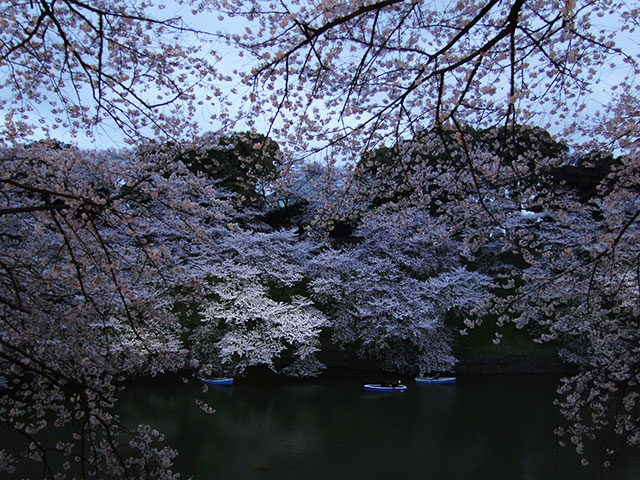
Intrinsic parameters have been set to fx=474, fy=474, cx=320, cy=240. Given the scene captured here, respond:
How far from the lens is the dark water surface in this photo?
6.55 meters

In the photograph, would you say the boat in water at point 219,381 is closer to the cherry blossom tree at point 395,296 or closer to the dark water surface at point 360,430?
the dark water surface at point 360,430

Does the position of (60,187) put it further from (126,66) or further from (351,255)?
(351,255)

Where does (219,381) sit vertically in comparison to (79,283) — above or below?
below

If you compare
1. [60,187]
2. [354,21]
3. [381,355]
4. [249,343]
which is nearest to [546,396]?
[381,355]

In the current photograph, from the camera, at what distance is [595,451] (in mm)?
7086

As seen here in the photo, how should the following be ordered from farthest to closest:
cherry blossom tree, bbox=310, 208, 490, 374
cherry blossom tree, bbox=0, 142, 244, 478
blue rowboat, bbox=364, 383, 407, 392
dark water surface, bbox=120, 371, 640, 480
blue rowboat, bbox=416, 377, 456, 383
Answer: cherry blossom tree, bbox=310, 208, 490, 374
blue rowboat, bbox=416, 377, 456, 383
blue rowboat, bbox=364, 383, 407, 392
dark water surface, bbox=120, 371, 640, 480
cherry blossom tree, bbox=0, 142, 244, 478

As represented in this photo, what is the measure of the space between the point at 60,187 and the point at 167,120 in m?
1.04

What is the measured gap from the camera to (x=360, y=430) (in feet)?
26.9

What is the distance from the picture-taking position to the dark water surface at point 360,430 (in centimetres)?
655

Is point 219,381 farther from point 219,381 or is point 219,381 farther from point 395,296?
point 395,296

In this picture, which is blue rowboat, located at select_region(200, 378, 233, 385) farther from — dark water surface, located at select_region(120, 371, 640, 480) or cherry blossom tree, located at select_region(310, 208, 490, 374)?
cherry blossom tree, located at select_region(310, 208, 490, 374)

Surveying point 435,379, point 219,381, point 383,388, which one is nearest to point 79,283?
point 219,381

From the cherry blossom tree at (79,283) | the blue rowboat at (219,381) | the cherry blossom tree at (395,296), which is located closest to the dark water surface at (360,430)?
the blue rowboat at (219,381)

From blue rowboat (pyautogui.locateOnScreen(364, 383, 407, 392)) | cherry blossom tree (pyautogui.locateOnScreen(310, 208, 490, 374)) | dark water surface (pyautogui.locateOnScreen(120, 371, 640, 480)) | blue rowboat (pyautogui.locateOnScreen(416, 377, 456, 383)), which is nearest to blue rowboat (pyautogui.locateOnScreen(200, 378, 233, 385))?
dark water surface (pyautogui.locateOnScreen(120, 371, 640, 480))
